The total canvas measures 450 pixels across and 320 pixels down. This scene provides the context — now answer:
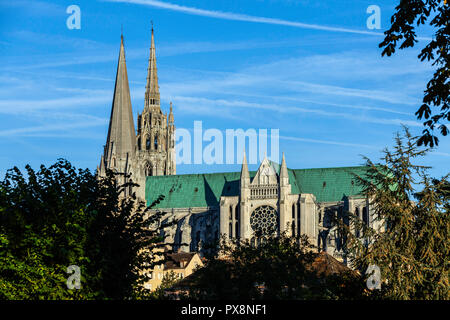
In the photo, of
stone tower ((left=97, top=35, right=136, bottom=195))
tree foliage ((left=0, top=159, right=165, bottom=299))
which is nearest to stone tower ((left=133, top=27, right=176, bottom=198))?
stone tower ((left=97, top=35, right=136, bottom=195))

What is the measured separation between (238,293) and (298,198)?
84766 millimetres

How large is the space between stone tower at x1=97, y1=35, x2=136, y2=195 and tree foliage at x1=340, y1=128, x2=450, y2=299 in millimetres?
94115

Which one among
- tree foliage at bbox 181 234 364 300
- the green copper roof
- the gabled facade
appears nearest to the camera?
tree foliage at bbox 181 234 364 300

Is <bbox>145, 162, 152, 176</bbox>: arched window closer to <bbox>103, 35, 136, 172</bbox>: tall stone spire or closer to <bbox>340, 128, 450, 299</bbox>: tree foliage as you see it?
<bbox>103, 35, 136, 172</bbox>: tall stone spire

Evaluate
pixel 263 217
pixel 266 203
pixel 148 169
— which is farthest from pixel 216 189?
pixel 148 169

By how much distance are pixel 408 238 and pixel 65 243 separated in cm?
1331

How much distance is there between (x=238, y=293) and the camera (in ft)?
98.3

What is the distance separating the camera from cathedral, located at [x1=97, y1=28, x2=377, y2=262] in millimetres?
113125

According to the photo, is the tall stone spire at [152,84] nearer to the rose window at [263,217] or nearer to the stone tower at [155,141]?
the stone tower at [155,141]


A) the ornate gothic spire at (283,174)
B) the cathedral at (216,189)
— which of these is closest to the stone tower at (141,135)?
the cathedral at (216,189)

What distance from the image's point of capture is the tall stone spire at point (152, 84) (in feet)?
463

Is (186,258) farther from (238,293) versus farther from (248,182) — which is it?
(238,293)
